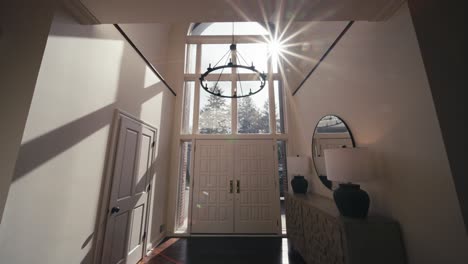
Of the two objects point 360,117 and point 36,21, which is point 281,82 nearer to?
point 360,117

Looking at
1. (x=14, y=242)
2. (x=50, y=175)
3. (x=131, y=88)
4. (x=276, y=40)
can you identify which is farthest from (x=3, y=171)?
(x=276, y=40)

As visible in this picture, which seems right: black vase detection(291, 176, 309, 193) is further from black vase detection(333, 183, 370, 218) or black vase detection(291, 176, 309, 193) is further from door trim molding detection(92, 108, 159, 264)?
door trim molding detection(92, 108, 159, 264)

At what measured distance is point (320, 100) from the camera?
9.14ft

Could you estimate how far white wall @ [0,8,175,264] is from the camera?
1.19m

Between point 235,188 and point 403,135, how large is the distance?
3.15 metres

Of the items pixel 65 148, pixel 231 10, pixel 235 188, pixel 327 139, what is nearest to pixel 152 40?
pixel 231 10

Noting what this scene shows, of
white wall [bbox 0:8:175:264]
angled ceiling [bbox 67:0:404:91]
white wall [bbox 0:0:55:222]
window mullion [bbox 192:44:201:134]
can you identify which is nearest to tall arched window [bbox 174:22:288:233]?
window mullion [bbox 192:44:201:134]

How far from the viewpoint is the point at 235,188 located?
387cm

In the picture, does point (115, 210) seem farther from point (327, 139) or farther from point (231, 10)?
point (327, 139)

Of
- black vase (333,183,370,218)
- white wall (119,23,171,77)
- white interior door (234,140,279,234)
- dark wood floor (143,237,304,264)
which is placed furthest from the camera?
white interior door (234,140,279,234)

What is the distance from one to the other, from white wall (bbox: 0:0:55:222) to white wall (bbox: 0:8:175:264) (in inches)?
1.7

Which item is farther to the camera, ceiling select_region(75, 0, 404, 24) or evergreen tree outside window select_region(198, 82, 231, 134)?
evergreen tree outside window select_region(198, 82, 231, 134)

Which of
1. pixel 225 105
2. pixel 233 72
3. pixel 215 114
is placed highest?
pixel 233 72

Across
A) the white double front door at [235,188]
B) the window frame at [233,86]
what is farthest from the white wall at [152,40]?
the white double front door at [235,188]
